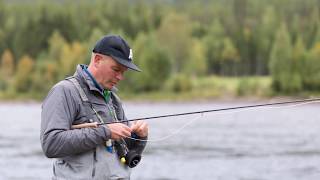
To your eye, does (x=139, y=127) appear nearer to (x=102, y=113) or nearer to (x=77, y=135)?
(x=102, y=113)

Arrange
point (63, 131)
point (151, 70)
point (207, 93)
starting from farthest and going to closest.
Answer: point (151, 70)
point (207, 93)
point (63, 131)

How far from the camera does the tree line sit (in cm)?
9256

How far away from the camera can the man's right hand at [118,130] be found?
14.3 ft

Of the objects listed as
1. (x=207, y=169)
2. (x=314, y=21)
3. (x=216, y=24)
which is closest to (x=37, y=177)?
(x=207, y=169)

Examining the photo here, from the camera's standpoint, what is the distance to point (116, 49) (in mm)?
4430

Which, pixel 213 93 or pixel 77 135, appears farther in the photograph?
pixel 213 93

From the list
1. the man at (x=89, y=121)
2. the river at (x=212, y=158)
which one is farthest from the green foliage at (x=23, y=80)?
the man at (x=89, y=121)

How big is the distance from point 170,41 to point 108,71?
108 metres

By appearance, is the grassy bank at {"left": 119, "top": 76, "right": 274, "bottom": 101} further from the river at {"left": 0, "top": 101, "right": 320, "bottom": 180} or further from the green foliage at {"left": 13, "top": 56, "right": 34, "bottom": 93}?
the river at {"left": 0, "top": 101, "right": 320, "bottom": 180}

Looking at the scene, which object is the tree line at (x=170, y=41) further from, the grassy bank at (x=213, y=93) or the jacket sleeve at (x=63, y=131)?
the jacket sleeve at (x=63, y=131)

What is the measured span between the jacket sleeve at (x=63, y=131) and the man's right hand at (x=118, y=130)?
0.03 meters

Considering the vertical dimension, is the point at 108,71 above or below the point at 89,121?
above

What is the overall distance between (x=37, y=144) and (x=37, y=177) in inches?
373

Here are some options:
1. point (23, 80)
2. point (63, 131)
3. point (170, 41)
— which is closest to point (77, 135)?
point (63, 131)
